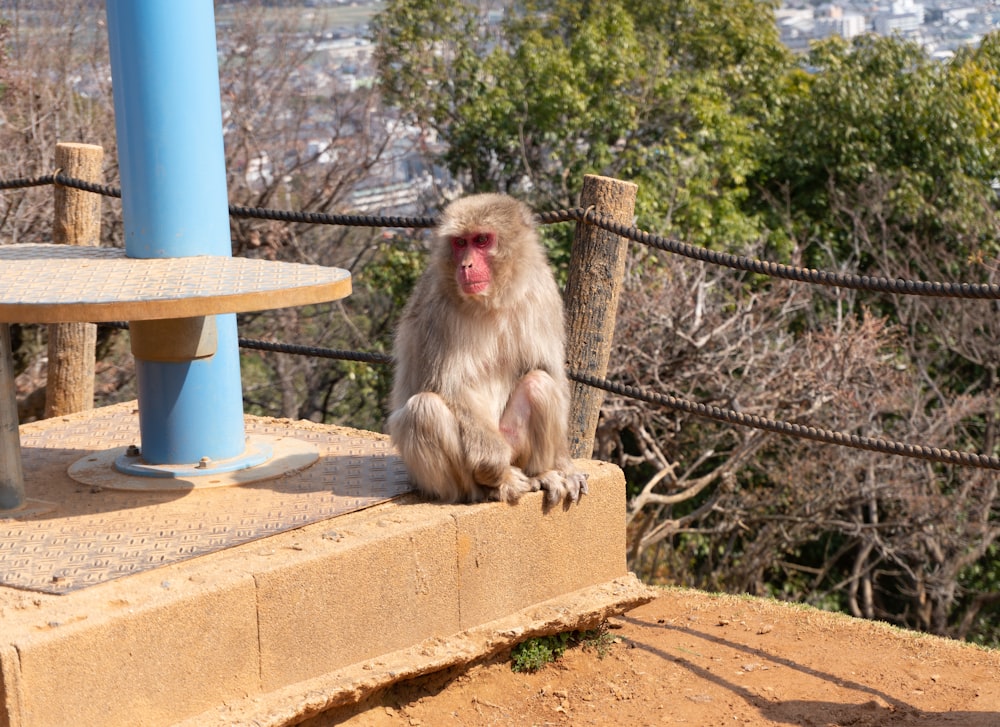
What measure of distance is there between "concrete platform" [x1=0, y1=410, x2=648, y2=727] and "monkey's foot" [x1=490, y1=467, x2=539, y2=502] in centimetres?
3

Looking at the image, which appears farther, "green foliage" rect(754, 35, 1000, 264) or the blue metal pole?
"green foliage" rect(754, 35, 1000, 264)

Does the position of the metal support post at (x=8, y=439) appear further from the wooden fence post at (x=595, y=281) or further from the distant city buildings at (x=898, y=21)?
the distant city buildings at (x=898, y=21)

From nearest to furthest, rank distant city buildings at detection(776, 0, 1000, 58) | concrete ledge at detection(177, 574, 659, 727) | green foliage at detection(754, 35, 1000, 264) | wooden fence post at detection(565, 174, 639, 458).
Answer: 1. concrete ledge at detection(177, 574, 659, 727)
2. wooden fence post at detection(565, 174, 639, 458)
3. green foliage at detection(754, 35, 1000, 264)
4. distant city buildings at detection(776, 0, 1000, 58)

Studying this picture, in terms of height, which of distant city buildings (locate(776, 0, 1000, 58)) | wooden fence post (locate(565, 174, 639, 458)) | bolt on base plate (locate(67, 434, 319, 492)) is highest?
distant city buildings (locate(776, 0, 1000, 58))

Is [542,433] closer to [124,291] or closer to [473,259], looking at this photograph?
[473,259]

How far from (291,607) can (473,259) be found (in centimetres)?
104

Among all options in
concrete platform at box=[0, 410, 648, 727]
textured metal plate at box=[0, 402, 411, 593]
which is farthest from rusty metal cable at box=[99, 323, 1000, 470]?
textured metal plate at box=[0, 402, 411, 593]

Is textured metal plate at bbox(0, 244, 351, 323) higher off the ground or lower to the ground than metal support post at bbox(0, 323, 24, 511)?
higher

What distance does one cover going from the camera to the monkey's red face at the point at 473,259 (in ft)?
10.7

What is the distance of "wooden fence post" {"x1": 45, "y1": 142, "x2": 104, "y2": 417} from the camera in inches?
191

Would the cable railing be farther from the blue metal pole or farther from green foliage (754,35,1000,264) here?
green foliage (754,35,1000,264)

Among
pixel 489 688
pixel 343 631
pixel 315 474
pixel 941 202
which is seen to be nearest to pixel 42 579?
pixel 343 631

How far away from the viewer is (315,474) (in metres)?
3.59

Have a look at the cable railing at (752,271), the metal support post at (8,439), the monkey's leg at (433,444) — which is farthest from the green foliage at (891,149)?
the metal support post at (8,439)
